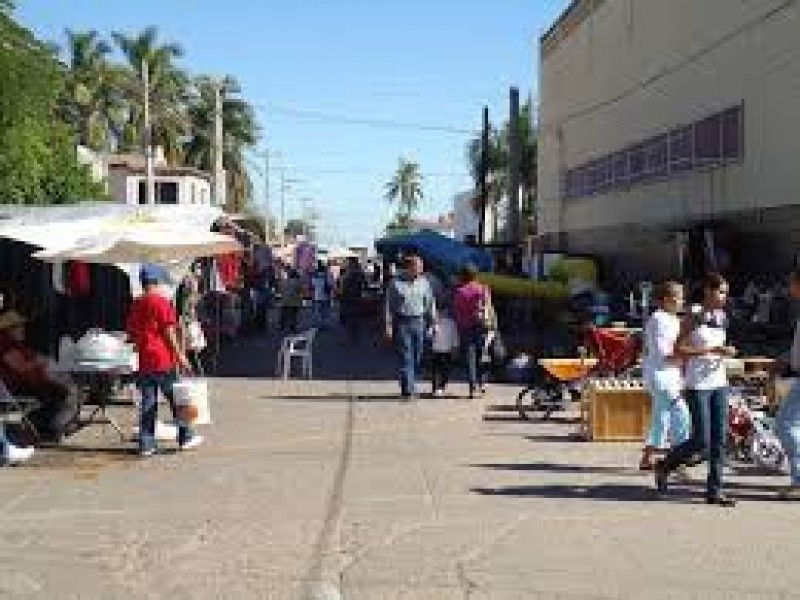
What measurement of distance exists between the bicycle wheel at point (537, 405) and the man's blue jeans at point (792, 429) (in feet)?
19.3

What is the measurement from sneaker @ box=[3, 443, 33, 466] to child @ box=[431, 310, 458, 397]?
23.4 ft

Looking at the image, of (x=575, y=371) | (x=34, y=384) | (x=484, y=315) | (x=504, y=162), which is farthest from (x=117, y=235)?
(x=504, y=162)

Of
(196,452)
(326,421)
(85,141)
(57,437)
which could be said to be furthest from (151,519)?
(85,141)

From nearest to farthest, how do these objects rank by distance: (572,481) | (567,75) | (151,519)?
(151,519) → (572,481) → (567,75)

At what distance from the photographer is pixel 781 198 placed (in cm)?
2352

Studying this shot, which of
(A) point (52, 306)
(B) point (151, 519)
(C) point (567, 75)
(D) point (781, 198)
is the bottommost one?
(B) point (151, 519)

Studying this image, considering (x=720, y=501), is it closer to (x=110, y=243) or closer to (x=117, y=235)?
(x=110, y=243)

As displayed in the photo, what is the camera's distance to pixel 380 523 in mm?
10211

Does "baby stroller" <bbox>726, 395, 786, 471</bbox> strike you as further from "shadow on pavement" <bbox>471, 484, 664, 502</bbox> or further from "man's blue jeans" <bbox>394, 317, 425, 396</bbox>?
"man's blue jeans" <bbox>394, 317, 425, 396</bbox>

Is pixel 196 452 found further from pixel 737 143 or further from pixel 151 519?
pixel 737 143

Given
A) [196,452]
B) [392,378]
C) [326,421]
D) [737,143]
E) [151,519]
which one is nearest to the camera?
[151,519]

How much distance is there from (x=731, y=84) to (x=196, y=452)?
602 inches

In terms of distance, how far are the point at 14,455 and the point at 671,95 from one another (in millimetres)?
20274

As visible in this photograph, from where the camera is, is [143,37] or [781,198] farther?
[143,37]
